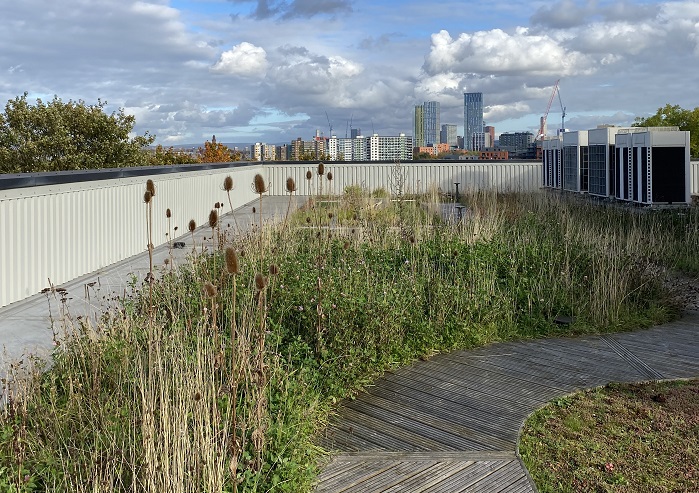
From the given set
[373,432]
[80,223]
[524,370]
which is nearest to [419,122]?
[80,223]

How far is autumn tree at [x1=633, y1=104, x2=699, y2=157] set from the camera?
41.9 metres

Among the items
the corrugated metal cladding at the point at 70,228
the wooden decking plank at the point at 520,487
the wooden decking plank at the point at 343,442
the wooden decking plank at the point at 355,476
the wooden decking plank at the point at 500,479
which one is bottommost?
the wooden decking plank at the point at 520,487

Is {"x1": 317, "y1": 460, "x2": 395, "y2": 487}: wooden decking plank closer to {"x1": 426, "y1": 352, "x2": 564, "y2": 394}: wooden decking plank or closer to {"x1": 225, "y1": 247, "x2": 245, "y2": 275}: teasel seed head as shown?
{"x1": 225, "y1": 247, "x2": 245, "y2": 275}: teasel seed head

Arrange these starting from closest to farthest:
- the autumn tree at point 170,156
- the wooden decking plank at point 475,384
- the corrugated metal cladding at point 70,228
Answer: the wooden decking plank at point 475,384, the corrugated metal cladding at point 70,228, the autumn tree at point 170,156

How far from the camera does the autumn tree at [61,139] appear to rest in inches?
934

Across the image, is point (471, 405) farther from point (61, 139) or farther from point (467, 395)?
point (61, 139)

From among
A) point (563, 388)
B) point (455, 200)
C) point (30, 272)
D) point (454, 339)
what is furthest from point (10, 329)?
point (455, 200)

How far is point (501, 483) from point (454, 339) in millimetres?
2312

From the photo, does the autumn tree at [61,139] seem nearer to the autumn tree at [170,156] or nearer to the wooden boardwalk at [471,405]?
the autumn tree at [170,156]

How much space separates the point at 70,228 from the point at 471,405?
5.95 meters

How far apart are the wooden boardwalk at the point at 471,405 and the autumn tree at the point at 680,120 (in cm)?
3947

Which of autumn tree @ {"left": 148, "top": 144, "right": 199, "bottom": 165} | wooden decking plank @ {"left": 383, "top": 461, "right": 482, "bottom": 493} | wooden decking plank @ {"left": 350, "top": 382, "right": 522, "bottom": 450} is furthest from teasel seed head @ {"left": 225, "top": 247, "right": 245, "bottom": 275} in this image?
autumn tree @ {"left": 148, "top": 144, "right": 199, "bottom": 165}

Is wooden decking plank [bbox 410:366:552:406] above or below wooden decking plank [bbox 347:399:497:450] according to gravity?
above

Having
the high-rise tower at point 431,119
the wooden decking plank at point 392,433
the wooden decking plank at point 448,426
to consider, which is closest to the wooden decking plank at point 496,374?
the wooden decking plank at point 448,426
